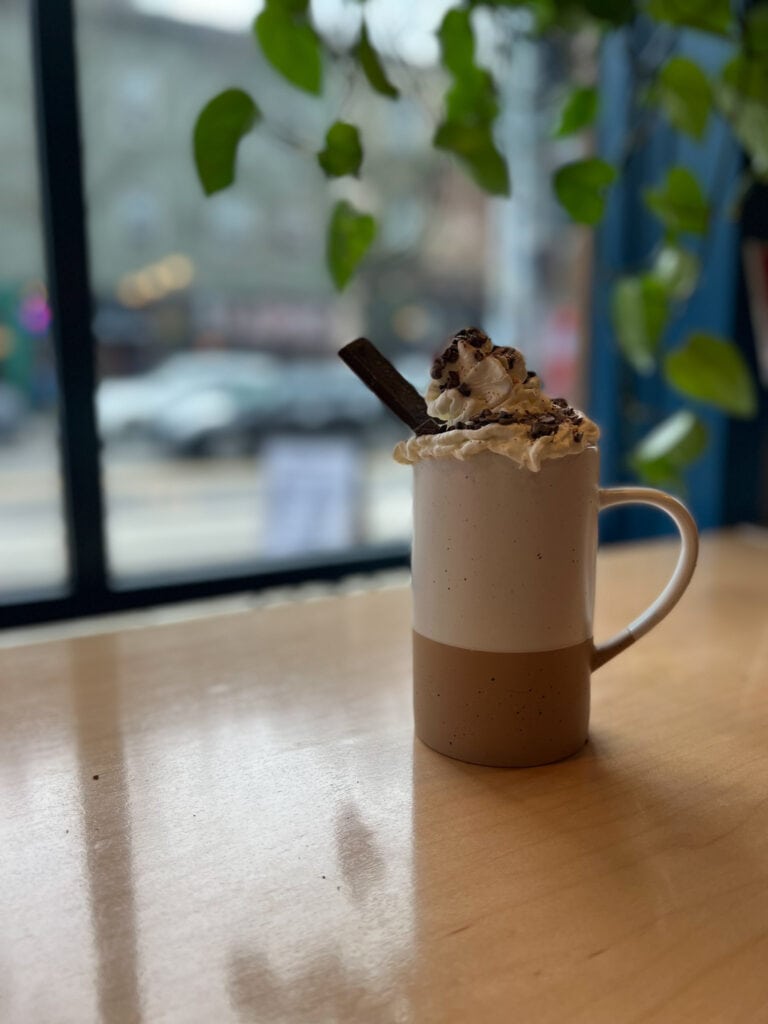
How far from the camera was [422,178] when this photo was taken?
143 centimetres

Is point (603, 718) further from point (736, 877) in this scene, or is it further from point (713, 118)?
point (713, 118)

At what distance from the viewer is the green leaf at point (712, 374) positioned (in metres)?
1.17

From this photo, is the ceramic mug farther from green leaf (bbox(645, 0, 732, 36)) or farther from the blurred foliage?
green leaf (bbox(645, 0, 732, 36))

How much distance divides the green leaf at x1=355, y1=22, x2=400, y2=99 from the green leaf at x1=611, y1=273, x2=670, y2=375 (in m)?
0.47

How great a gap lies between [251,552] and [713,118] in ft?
3.39

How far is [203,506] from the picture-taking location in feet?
4.87

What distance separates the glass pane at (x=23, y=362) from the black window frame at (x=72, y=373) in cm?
3

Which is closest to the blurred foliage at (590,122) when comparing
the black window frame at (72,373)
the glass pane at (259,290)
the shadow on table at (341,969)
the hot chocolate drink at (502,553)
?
the glass pane at (259,290)

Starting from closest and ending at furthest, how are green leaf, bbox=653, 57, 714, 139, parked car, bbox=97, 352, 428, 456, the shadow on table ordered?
the shadow on table, green leaf, bbox=653, 57, 714, 139, parked car, bbox=97, 352, 428, 456

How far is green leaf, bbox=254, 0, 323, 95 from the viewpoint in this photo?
3.10 feet

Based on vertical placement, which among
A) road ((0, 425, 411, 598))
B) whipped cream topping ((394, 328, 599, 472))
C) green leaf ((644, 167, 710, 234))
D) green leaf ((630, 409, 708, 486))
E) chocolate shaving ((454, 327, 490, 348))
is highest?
green leaf ((644, 167, 710, 234))

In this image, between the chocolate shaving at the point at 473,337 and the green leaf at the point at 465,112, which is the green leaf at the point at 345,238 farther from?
the chocolate shaving at the point at 473,337

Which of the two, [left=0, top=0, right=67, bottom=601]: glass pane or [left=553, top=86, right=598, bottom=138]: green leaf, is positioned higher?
[left=553, top=86, right=598, bottom=138]: green leaf

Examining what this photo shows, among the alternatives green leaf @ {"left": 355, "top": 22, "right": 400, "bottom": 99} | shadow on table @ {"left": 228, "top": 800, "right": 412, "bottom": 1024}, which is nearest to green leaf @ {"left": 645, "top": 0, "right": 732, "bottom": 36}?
green leaf @ {"left": 355, "top": 22, "right": 400, "bottom": 99}
